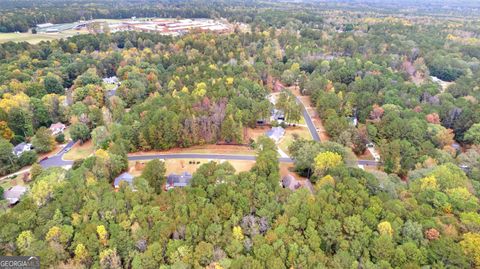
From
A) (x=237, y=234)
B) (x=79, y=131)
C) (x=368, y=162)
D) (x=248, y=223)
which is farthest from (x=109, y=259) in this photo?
(x=368, y=162)

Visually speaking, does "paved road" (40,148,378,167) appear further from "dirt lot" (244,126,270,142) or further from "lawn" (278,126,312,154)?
"dirt lot" (244,126,270,142)

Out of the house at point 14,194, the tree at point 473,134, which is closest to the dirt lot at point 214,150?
the house at point 14,194

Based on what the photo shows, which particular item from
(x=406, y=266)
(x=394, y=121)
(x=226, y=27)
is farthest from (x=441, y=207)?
(x=226, y=27)

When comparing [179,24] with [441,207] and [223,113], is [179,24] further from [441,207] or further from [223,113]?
[441,207]

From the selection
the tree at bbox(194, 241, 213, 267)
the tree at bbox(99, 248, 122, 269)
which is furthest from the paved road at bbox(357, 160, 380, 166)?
the tree at bbox(99, 248, 122, 269)

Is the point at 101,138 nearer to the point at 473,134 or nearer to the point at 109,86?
the point at 109,86
